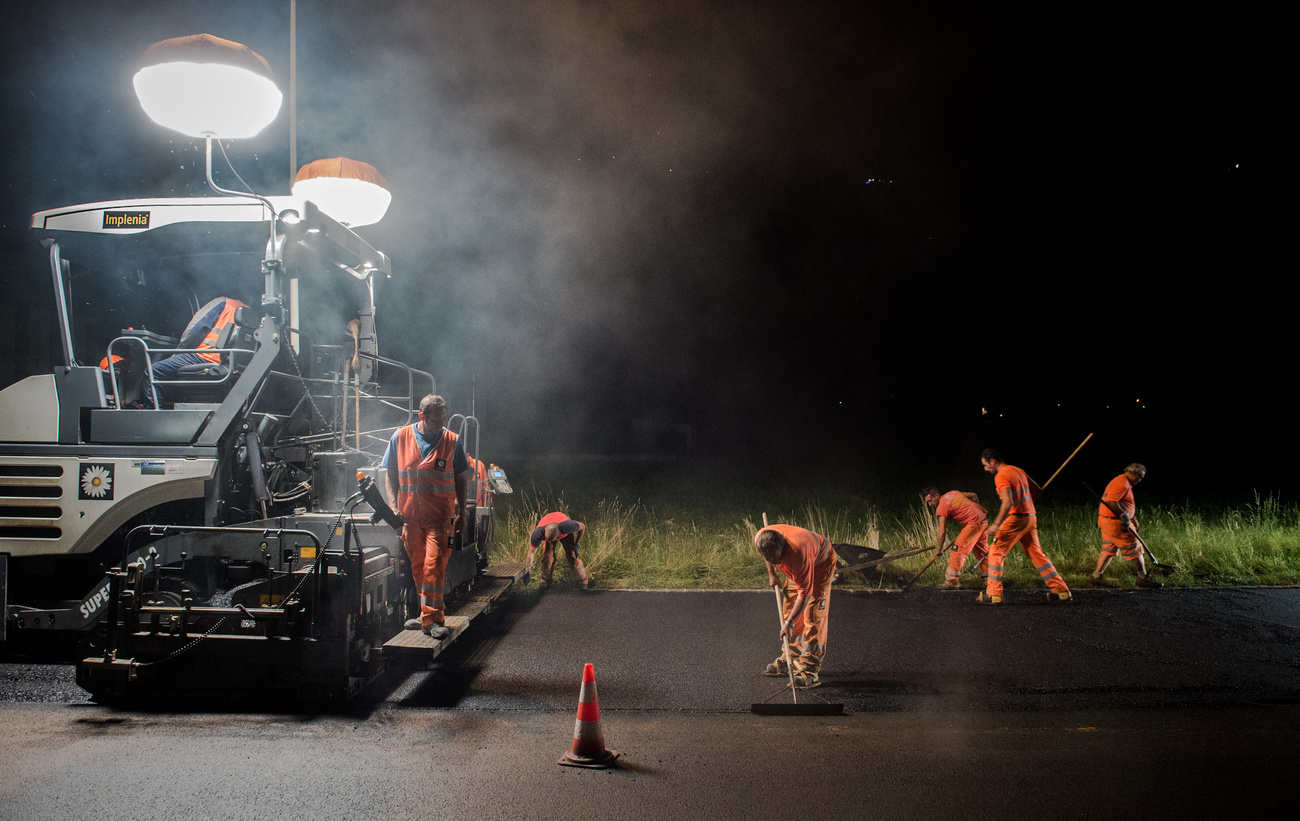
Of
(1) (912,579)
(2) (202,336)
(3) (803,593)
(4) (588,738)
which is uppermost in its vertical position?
(2) (202,336)

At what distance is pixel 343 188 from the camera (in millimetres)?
5176

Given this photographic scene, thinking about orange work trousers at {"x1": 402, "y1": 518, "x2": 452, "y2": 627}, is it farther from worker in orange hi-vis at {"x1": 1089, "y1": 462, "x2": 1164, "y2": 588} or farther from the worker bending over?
worker in orange hi-vis at {"x1": 1089, "y1": 462, "x2": 1164, "y2": 588}

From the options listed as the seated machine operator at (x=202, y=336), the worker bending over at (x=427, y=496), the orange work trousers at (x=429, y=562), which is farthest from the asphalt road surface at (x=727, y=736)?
the seated machine operator at (x=202, y=336)

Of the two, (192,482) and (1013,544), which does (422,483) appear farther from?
(1013,544)

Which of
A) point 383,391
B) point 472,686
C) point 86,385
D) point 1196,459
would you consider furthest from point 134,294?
point 1196,459

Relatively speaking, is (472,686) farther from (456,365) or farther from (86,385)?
(456,365)

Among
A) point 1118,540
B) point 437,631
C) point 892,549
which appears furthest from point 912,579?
point 437,631

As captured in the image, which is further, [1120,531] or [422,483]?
[1120,531]

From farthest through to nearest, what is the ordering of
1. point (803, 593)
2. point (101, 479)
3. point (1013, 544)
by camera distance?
point (1013, 544), point (803, 593), point (101, 479)

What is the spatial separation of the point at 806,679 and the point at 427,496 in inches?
104

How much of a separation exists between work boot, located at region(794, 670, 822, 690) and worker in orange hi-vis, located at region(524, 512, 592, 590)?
323cm

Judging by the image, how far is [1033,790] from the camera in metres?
3.04

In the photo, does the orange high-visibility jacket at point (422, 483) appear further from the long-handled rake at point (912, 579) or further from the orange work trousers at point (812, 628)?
the long-handled rake at point (912, 579)

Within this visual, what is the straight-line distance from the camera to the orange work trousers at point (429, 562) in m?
4.50
